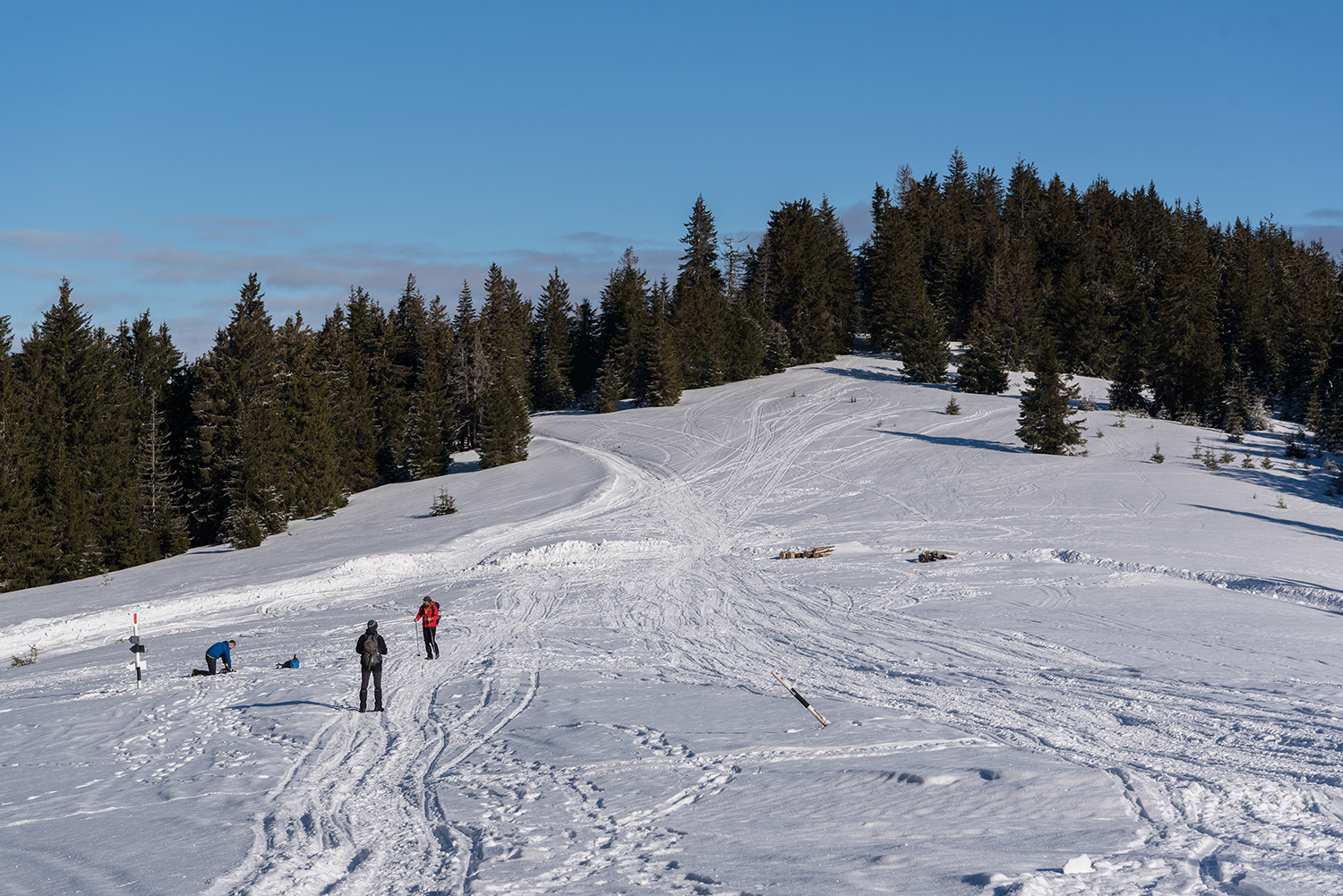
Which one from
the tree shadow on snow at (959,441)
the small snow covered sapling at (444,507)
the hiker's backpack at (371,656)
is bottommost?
the hiker's backpack at (371,656)

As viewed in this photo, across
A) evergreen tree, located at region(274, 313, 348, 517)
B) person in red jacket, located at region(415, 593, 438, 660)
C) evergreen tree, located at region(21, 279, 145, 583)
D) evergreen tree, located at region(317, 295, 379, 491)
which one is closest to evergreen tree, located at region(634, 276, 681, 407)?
evergreen tree, located at region(317, 295, 379, 491)

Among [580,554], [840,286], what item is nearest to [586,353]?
[840,286]

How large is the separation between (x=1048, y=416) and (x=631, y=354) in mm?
36409

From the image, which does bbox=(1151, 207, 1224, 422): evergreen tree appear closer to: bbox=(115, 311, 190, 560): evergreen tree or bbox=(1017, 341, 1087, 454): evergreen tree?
bbox=(1017, 341, 1087, 454): evergreen tree

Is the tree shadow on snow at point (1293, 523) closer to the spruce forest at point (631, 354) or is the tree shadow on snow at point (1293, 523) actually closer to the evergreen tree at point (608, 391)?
the spruce forest at point (631, 354)

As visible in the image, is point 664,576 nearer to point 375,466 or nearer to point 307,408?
point 307,408

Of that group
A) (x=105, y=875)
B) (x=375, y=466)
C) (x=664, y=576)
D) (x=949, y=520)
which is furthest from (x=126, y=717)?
(x=375, y=466)

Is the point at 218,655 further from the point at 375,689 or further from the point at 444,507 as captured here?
the point at 444,507

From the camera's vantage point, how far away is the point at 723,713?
465 inches

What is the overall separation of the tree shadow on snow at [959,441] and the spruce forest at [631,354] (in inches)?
163

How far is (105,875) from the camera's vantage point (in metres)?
7.39

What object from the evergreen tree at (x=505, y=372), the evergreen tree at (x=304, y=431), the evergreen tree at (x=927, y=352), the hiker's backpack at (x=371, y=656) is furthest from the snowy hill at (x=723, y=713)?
the evergreen tree at (x=927, y=352)

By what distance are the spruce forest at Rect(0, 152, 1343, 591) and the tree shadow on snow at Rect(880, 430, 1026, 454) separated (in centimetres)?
415

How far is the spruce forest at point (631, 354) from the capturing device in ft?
127
